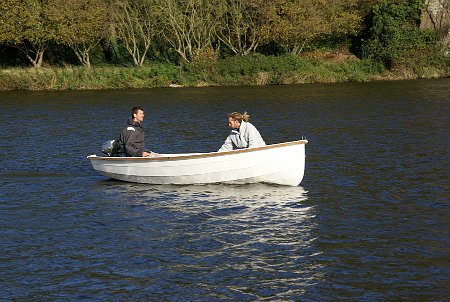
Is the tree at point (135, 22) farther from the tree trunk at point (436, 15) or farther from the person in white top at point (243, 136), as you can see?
the person in white top at point (243, 136)

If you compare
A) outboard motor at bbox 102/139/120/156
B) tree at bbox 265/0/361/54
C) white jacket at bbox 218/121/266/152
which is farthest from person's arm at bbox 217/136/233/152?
tree at bbox 265/0/361/54

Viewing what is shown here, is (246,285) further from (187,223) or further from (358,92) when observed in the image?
(358,92)

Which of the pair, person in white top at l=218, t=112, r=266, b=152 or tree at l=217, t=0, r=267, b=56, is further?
tree at l=217, t=0, r=267, b=56

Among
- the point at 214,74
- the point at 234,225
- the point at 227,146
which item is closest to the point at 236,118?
the point at 227,146

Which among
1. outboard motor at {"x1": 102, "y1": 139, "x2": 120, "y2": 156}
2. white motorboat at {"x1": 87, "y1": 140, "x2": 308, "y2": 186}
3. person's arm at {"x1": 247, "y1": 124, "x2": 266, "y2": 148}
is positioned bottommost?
white motorboat at {"x1": 87, "y1": 140, "x2": 308, "y2": 186}

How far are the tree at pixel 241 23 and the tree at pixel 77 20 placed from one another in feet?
31.6

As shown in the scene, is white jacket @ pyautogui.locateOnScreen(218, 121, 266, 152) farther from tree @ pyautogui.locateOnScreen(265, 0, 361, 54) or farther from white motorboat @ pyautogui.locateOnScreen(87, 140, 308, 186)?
tree @ pyautogui.locateOnScreen(265, 0, 361, 54)

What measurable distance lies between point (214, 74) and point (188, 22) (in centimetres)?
521

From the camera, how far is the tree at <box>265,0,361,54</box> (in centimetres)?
6525

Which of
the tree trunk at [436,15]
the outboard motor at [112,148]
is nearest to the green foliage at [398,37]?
the tree trunk at [436,15]

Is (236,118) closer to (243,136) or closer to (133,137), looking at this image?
(243,136)

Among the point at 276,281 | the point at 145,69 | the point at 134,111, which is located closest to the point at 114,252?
the point at 276,281

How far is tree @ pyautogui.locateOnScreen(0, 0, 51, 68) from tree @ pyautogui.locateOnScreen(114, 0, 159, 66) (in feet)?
19.4

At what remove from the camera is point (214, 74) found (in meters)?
64.4
